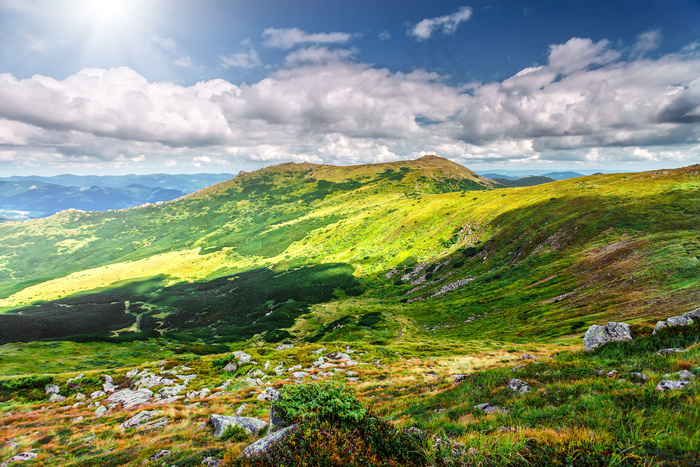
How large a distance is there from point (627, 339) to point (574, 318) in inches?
1194

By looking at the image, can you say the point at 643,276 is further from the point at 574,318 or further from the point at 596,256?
the point at 596,256

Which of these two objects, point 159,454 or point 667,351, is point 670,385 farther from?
point 159,454

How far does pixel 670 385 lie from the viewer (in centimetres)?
755

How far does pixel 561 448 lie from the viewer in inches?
209

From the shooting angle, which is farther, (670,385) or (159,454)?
(159,454)

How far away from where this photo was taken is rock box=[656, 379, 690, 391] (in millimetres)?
7433

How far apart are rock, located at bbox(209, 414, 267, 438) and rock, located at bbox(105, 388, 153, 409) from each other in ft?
47.9

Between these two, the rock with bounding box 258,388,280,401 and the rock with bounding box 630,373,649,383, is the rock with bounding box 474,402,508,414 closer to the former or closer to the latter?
the rock with bounding box 630,373,649,383

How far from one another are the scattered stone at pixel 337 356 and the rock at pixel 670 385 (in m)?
28.2

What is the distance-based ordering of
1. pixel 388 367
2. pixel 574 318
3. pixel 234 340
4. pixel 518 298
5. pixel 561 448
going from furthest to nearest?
pixel 234 340, pixel 518 298, pixel 574 318, pixel 388 367, pixel 561 448

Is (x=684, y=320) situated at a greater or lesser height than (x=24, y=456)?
greater

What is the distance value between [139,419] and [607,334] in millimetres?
30155

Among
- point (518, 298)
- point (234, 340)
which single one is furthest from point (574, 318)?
point (234, 340)

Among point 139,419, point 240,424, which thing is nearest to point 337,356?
point 139,419
